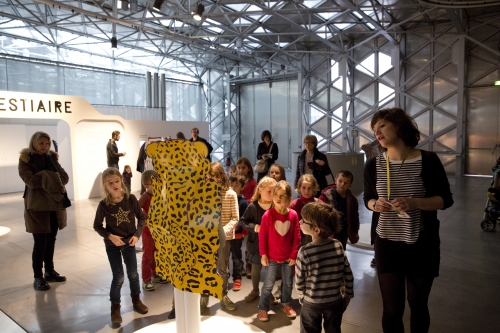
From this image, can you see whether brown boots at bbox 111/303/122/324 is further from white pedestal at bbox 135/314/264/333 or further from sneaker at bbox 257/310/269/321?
sneaker at bbox 257/310/269/321

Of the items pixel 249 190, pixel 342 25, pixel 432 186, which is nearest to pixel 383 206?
pixel 432 186

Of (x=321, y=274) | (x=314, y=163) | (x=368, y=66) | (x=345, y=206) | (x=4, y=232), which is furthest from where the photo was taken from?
(x=368, y=66)

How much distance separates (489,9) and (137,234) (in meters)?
13.1

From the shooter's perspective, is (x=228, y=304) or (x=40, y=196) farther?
(x=40, y=196)

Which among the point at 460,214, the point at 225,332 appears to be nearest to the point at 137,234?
the point at 225,332

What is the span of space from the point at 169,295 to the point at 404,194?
2533 mm

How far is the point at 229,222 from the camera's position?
347 centimetres

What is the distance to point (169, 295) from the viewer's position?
369 cm

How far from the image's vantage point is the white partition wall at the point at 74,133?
27.8ft

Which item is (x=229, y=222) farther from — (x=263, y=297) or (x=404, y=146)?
(x=404, y=146)

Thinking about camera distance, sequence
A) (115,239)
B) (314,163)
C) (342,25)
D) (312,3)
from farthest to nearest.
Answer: (342,25) < (312,3) < (314,163) < (115,239)

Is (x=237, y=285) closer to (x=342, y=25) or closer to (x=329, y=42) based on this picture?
(x=329, y=42)

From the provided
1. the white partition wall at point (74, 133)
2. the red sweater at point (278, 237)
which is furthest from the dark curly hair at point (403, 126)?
the white partition wall at point (74, 133)

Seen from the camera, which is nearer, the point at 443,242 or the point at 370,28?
the point at 443,242
